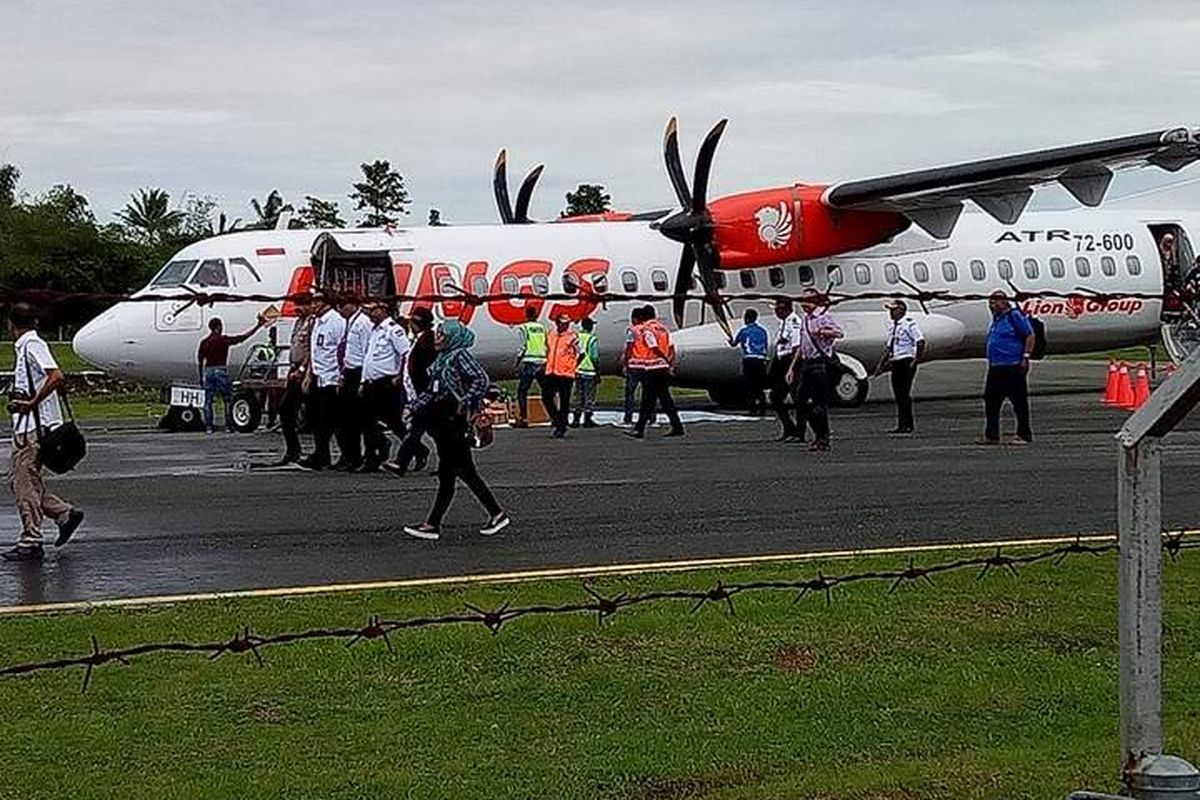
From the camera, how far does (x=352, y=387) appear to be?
17.5 meters

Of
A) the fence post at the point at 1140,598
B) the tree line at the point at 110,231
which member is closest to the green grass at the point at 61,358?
the tree line at the point at 110,231

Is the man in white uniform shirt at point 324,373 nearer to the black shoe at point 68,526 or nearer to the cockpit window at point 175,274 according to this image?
the black shoe at point 68,526

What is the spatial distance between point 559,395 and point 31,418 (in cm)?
1224

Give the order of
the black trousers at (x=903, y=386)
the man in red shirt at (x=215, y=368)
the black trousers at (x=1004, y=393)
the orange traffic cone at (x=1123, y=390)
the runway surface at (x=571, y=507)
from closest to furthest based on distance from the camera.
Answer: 1. the runway surface at (x=571, y=507)
2. the black trousers at (x=1004, y=393)
3. the black trousers at (x=903, y=386)
4. the man in red shirt at (x=215, y=368)
5. the orange traffic cone at (x=1123, y=390)

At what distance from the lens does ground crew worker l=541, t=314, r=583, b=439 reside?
22.8m

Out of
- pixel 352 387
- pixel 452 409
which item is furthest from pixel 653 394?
pixel 452 409

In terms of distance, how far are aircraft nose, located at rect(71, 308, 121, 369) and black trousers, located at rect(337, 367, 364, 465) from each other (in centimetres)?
791

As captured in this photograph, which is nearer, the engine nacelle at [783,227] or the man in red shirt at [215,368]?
the man in red shirt at [215,368]

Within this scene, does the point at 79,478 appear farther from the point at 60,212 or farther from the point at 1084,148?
the point at 60,212

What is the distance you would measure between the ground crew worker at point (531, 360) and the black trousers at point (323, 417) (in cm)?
558

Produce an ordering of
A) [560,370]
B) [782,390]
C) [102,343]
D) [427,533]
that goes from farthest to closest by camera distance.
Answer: [102,343] → [560,370] → [782,390] → [427,533]

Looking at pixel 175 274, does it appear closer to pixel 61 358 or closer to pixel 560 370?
pixel 560 370

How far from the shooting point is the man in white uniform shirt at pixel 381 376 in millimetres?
17141

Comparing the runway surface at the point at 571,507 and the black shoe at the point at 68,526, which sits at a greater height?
the black shoe at the point at 68,526
